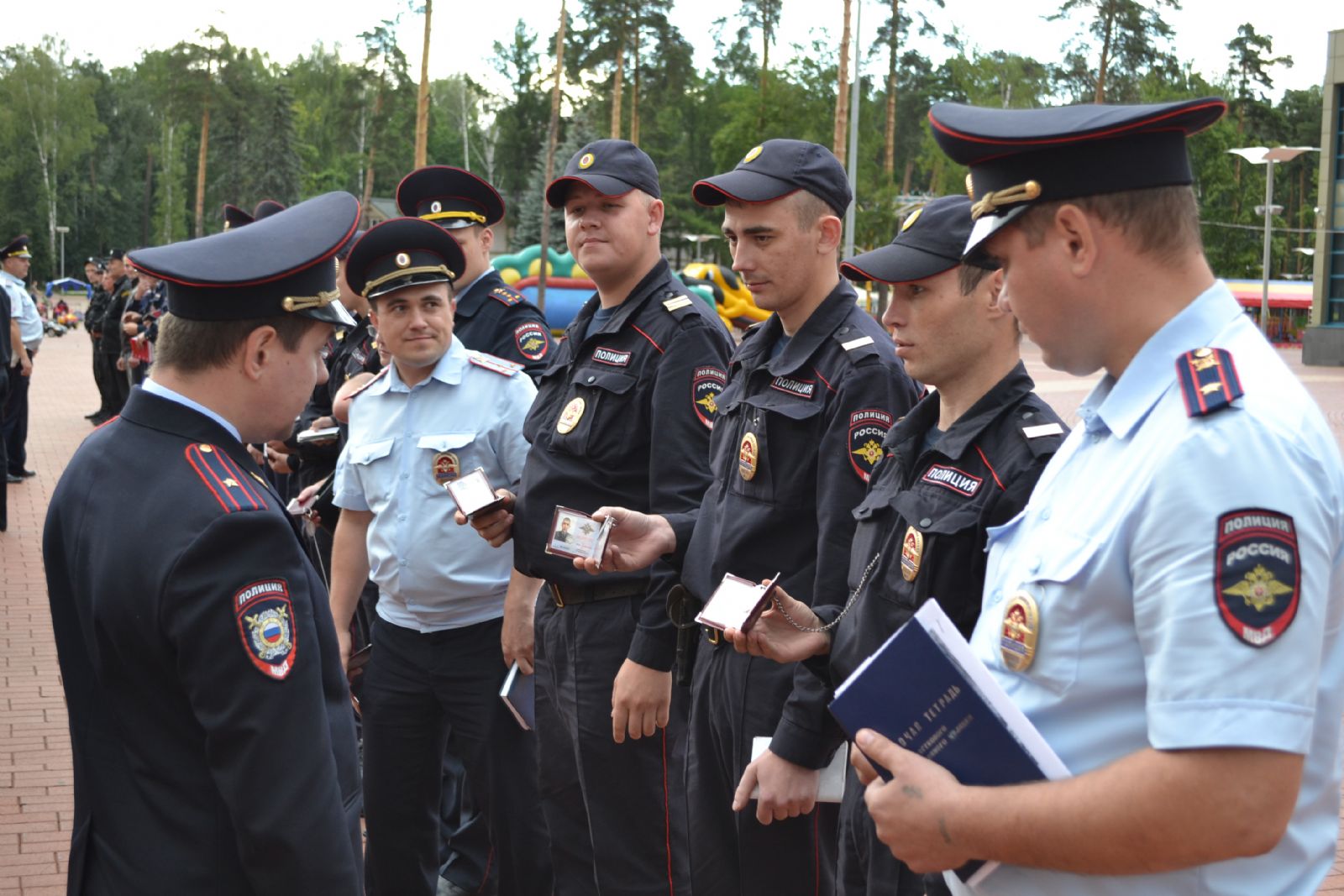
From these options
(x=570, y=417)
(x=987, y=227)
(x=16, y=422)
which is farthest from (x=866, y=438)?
(x=16, y=422)

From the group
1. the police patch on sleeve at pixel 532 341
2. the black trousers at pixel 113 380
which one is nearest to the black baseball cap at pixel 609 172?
the police patch on sleeve at pixel 532 341

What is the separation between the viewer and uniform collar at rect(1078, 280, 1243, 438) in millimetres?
1664

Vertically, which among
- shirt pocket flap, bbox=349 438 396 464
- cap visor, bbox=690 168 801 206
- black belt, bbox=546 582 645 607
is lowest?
black belt, bbox=546 582 645 607

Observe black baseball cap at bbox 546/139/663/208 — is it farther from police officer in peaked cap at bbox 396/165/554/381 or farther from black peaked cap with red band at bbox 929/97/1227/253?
black peaked cap with red band at bbox 929/97/1227/253

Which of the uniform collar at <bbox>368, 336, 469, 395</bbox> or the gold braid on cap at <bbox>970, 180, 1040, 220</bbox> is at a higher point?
the gold braid on cap at <bbox>970, 180, 1040, 220</bbox>

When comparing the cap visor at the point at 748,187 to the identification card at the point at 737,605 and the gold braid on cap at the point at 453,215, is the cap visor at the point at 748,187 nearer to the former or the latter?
the identification card at the point at 737,605

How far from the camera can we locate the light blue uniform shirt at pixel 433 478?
4.18m

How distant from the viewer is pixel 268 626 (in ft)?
6.99

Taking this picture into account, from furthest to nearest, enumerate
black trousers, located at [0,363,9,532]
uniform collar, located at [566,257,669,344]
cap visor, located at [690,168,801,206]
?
black trousers, located at [0,363,9,532]
uniform collar, located at [566,257,669,344]
cap visor, located at [690,168,801,206]

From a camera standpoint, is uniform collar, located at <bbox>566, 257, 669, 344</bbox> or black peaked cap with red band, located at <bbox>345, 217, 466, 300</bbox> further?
black peaked cap with red band, located at <bbox>345, 217, 466, 300</bbox>

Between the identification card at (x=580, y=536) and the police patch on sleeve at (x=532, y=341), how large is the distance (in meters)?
1.95

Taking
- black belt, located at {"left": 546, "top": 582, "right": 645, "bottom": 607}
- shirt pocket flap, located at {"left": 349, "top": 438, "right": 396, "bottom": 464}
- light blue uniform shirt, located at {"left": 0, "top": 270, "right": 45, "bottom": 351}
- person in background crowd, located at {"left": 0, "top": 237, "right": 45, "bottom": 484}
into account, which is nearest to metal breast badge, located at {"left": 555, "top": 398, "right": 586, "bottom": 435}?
black belt, located at {"left": 546, "top": 582, "right": 645, "bottom": 607}

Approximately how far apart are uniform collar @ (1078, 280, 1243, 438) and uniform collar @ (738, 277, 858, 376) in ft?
5.23

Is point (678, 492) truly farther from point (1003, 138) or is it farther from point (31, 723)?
point (31, 723)
